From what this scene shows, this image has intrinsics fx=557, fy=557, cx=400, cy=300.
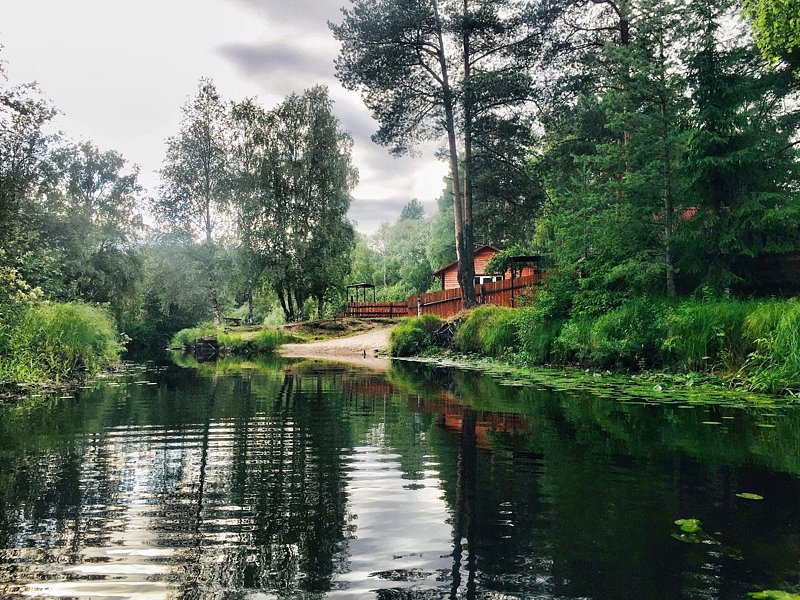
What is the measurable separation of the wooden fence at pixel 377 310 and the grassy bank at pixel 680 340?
27.4 metres

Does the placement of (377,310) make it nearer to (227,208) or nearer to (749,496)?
(227,208)

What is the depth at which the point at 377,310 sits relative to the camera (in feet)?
151

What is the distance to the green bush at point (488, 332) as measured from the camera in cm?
1762

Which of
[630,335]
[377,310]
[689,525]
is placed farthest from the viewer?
[377,310]

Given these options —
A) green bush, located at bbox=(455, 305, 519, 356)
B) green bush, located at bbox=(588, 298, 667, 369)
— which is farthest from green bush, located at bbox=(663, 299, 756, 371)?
green bush, located at bbox=(455, 305, 519, 356)

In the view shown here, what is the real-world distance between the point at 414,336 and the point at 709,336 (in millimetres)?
14563

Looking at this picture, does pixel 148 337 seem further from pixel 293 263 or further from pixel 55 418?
pixel 55 418

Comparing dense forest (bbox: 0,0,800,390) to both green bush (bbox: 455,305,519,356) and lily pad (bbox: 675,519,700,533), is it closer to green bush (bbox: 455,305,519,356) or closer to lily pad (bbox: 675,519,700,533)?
green bush (bbox: 455,305,519,356)

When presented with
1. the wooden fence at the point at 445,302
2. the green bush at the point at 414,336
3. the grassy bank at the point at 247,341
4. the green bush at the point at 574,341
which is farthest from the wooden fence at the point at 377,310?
the green bush at the point at 574,341

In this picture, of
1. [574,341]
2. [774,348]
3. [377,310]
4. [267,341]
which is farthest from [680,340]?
[377,310]

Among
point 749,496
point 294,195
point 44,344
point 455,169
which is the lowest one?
point 749,496

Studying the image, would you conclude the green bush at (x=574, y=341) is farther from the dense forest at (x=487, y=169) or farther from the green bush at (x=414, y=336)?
the green bush at (x=414, y=336)

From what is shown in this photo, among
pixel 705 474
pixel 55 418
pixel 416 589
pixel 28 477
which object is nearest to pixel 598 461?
pixel 705 474

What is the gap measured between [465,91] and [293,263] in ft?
81.2
